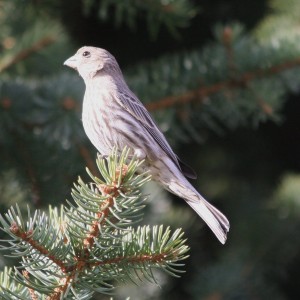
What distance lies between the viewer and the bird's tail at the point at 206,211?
3.23 meters

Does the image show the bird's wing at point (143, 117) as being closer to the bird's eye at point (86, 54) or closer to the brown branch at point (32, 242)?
the bird's eye at point (86, 54)

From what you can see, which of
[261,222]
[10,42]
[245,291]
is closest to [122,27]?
[10,42]

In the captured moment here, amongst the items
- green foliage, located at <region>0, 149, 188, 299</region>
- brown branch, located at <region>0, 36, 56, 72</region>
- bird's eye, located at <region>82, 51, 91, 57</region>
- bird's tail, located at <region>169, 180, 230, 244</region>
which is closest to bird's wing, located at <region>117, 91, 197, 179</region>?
bird's tail, located at <region>169, 180, 230, 244</region>

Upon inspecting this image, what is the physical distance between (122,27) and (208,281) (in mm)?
2101

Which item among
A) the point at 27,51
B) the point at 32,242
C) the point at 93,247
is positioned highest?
the point at 32,242

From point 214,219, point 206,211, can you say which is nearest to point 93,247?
point 214,219

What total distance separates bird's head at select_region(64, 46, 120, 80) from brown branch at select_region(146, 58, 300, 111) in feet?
1.20

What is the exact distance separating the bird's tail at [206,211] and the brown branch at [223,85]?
0.78 m

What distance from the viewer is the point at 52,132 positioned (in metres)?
4.23

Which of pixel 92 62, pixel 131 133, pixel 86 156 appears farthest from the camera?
pixel 92 62

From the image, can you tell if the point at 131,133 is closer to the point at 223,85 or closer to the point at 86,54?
the point at 223,85

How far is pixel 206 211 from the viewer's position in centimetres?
347

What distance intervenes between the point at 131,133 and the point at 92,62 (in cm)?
83

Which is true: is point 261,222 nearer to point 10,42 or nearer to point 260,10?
point 260,10
